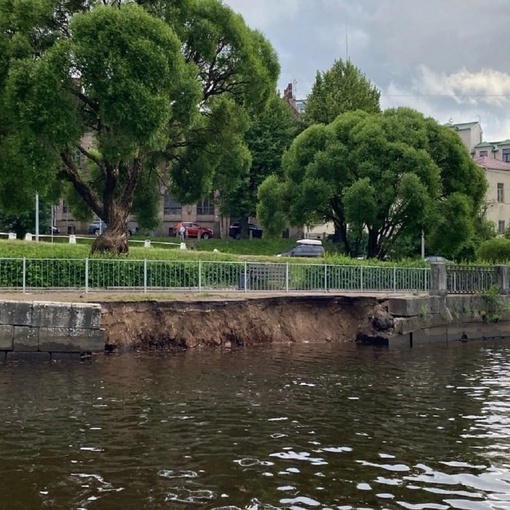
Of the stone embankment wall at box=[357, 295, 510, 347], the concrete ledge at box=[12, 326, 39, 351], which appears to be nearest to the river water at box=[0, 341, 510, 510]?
the concrete ledge at box=[12, 326, 39, 351]

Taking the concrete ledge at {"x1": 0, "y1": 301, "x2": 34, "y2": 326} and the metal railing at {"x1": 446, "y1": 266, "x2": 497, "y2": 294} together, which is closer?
the concrete ledge at {"x1": 0, "y1": 301, "x2": 34, "y2": 326}

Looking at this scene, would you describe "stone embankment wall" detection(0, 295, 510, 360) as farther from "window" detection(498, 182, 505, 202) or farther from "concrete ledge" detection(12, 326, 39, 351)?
"window" detection(498, 182, 505, 202)

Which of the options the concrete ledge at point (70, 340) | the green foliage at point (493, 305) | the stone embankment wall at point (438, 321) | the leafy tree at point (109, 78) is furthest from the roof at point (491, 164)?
the concrete ledge at point (70, 340)

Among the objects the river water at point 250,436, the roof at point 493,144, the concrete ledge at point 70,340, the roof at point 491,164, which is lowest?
the river water at point 250,436

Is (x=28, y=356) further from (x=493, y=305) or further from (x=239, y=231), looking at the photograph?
(x=239, y=231)

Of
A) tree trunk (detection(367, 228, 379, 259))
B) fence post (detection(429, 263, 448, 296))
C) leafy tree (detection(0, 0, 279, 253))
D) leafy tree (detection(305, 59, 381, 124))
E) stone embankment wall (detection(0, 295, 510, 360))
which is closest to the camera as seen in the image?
stone embankment wall (detection(0, 295, 510, 360))

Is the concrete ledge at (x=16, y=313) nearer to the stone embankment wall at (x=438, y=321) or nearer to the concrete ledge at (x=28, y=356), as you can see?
the concrete ledge at (x=28, y=356)

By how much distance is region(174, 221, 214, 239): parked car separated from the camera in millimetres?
56562

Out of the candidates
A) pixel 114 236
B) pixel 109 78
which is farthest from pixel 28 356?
pixel 109 78

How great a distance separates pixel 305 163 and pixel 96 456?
76.7ft

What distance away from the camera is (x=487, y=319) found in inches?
993

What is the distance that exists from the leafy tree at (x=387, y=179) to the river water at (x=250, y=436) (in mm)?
11826

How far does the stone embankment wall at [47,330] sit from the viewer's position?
16.1 m

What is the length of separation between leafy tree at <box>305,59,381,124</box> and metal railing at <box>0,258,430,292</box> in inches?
1104
